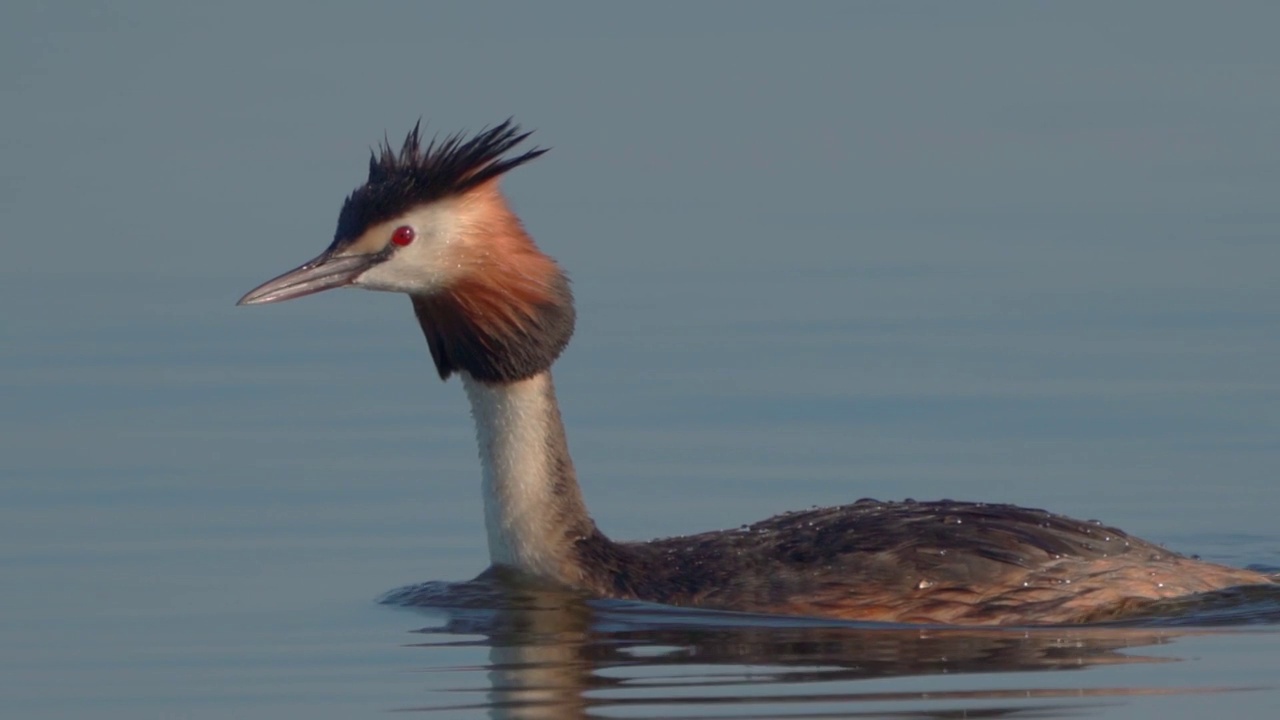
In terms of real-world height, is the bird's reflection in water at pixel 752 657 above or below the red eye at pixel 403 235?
below

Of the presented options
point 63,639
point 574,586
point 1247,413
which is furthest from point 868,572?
point 1247,413

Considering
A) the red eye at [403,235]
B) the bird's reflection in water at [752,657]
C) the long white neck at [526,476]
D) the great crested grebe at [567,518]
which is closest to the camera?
the bird's reflection in water at [752,657]

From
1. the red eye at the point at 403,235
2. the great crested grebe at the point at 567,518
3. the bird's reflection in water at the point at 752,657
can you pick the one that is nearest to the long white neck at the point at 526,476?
the great crested grebe at the point at 567,518

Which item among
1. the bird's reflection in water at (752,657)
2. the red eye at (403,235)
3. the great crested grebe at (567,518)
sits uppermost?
the red eye at (403,235)

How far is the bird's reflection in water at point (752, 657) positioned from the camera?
11.2 meters

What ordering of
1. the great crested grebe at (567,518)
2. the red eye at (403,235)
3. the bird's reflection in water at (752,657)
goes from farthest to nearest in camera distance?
the red eye at (403,235) < the great crested grebe at (567,518) < the bird's reflection in water at (752,657)

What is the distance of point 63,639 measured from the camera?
13258 mm

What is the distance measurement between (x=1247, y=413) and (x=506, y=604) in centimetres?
531

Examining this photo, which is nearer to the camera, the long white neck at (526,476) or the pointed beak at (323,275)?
the pointed beak at (323,275)

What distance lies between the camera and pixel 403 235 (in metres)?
13.7

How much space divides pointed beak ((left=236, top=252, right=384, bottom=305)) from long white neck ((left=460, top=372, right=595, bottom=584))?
73 centimetres

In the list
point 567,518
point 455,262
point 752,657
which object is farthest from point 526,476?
point 752,657

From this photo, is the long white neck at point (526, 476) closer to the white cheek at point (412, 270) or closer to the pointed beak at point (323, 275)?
the white cheek at point (412, 270)

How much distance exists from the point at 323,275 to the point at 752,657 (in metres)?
2.88
